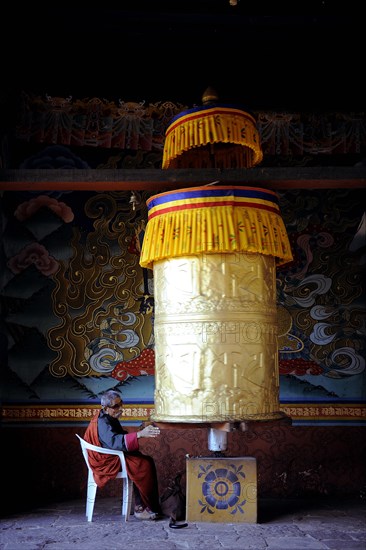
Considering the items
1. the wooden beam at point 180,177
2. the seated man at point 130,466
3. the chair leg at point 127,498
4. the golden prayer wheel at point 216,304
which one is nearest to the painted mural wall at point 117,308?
the seated man at point 130,466

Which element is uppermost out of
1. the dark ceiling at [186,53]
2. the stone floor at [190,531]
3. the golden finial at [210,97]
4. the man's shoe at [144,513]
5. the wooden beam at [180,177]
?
the dark ceiling at [186,53]

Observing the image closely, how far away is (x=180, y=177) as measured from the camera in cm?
418

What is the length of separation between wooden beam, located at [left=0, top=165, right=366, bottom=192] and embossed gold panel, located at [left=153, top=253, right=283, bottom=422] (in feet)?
1.60

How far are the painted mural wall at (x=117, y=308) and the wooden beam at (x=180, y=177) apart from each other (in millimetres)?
1424

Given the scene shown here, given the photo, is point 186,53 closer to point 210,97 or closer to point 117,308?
point 210,97

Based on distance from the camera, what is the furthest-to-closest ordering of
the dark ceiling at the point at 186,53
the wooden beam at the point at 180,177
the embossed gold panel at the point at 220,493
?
the dark ceiling at the point at 186,53, the embossed gold panel at the point at 220,493, the wooden beam at the point at 180,177

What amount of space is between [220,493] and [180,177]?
6.88ft

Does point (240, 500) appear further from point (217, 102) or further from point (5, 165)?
point (5, 165)

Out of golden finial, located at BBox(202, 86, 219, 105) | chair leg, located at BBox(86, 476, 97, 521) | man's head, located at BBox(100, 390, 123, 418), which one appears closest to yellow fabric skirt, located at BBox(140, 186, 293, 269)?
golden finial, located at BBox(202, 86, 219, 105)

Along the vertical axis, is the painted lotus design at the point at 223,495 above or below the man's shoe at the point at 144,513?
above

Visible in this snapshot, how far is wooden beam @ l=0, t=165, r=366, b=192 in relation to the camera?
4164 millimetres

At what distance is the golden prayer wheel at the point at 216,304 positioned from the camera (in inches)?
158

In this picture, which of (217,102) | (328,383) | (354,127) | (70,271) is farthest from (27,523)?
(354,127)

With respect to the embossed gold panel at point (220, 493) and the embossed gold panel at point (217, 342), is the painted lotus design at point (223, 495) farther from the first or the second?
the embossed gold panel at point (217, 342)
